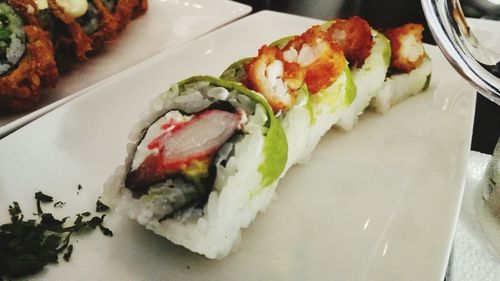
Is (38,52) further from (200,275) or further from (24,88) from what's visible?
(200,275)

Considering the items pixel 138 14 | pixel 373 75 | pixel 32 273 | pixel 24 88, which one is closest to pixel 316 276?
pixel 32 273

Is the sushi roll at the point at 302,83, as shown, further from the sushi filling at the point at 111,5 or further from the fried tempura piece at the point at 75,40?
the sushi filling at the point at 111,5

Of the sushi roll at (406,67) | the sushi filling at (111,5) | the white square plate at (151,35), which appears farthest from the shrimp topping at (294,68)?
the sushi filling at (111,5)

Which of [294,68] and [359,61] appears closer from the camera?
[294,68]

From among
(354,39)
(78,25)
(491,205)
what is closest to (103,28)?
(78,25)

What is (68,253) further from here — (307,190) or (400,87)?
(400,87)

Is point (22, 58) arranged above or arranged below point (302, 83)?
below
